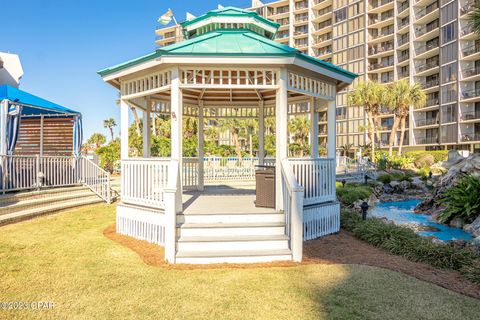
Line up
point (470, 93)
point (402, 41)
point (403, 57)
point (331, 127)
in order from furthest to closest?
point (402, 41), point (403, 57), point (470, 93), point (331, 127)

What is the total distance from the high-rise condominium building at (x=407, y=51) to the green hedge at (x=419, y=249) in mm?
27713

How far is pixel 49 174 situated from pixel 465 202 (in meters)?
14.4

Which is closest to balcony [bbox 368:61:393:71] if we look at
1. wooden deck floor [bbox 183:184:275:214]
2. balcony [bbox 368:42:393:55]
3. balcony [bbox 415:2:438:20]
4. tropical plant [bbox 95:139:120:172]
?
balcony [bbox 368:42:393:55]

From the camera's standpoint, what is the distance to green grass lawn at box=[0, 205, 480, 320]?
12.7 ft

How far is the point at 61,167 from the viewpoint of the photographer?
468 inches

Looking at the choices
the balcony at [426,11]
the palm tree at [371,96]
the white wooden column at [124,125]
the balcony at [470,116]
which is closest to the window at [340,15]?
the balcony at [426,11]

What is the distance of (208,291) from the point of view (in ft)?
14.6

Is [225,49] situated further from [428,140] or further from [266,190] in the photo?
[428,140]

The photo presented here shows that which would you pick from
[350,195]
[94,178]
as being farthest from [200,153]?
[350,195]

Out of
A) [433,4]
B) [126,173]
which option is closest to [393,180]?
[126,173]

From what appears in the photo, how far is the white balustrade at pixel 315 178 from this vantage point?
7148 mm

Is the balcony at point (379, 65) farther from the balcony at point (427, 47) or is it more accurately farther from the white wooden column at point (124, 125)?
the white wooden column at point (124, 125)

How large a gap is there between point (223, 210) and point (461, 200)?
8962mm

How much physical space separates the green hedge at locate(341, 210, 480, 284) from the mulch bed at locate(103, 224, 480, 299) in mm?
169
